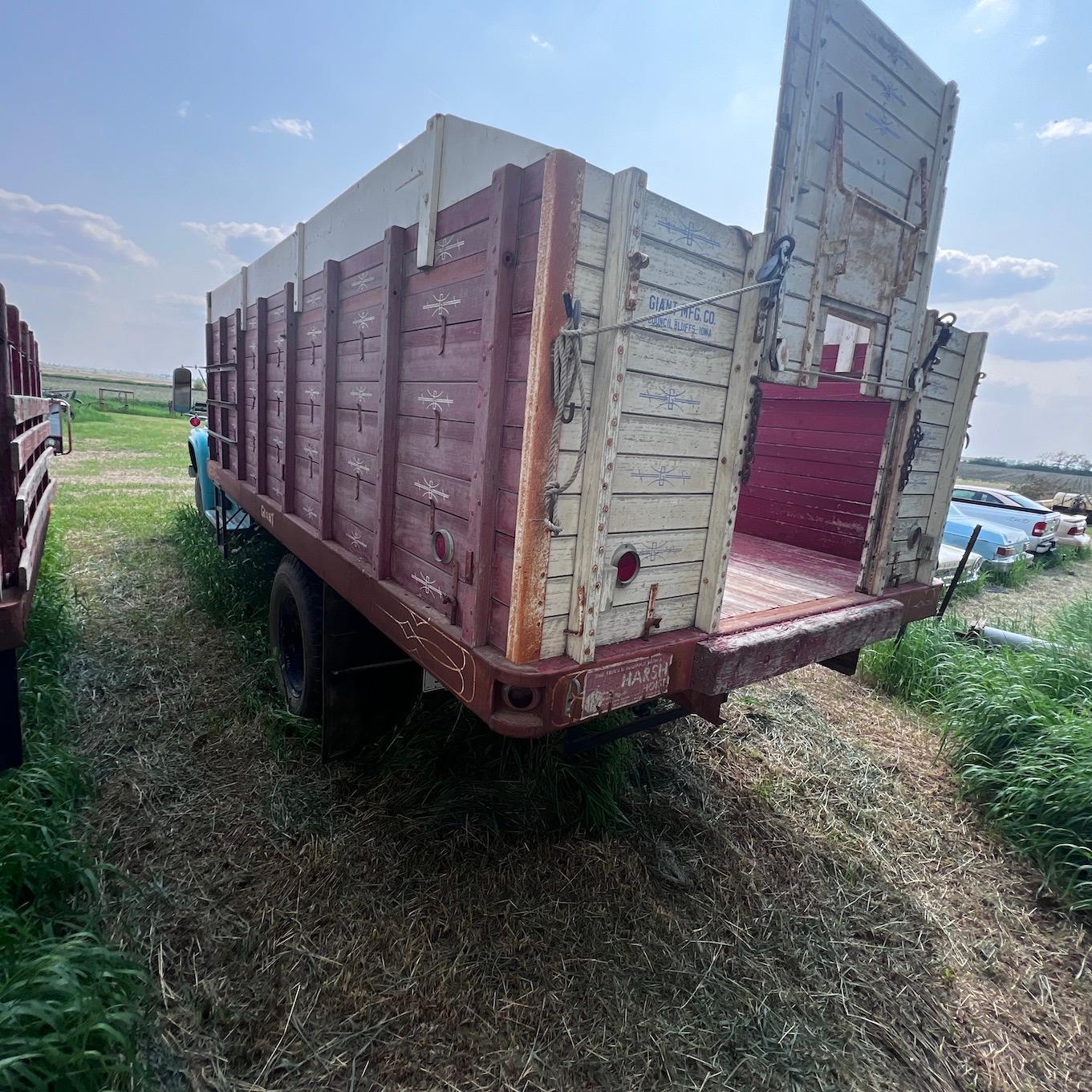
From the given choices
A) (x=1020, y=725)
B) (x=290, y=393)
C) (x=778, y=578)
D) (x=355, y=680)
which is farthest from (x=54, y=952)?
(x=1020, y=725)

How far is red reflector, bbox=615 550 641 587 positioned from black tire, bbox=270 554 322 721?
1880mm

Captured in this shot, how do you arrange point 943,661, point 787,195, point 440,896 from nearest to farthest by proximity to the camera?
point 787,195, point 440,896, point 943,661

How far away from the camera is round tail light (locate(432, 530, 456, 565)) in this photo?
6.93ft

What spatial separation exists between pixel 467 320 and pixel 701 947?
2361 mm

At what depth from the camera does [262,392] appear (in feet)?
13.1

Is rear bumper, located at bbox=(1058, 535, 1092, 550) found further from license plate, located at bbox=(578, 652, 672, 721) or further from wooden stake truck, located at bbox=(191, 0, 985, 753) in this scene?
license plate, located at bbox=(578, 652, 672, 721)

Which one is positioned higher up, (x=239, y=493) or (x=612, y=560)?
(x=612, y=560)

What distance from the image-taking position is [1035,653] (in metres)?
4.65

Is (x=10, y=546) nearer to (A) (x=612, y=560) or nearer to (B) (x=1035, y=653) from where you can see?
(A) (x=612, y=560)

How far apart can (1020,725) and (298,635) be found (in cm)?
426

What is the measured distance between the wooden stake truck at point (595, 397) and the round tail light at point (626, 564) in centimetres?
1

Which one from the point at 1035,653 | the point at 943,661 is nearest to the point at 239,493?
the point at 943,661

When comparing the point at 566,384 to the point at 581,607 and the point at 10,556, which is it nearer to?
the point at 581,607

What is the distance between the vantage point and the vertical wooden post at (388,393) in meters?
2.39
